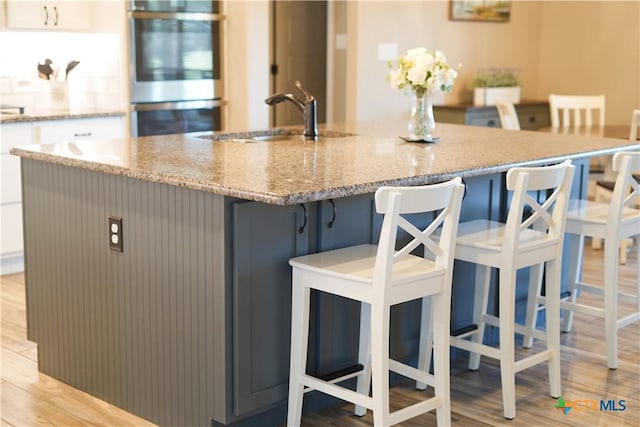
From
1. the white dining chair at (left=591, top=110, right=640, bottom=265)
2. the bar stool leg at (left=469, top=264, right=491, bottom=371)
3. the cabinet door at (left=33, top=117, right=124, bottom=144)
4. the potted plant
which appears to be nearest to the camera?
the bar stool leg at (left=469, top=264, right=491, bottom=371)

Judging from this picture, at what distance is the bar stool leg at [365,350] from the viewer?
3.16 m

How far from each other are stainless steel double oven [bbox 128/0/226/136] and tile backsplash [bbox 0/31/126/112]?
139 mm

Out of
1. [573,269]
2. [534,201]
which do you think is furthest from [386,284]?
[573,269]

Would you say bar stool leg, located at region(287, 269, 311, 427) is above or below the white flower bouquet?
below

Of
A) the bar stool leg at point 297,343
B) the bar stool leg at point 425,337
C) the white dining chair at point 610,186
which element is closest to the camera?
the bar stool leg at point 297,343

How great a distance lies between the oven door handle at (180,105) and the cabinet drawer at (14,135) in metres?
0.77

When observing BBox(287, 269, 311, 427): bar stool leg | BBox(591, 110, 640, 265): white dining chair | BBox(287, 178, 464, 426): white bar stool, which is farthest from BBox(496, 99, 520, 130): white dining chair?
BBox(287, 269, 311, 427): bar stool leg

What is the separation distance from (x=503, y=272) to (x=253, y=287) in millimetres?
910

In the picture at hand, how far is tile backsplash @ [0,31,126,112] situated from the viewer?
5.58m

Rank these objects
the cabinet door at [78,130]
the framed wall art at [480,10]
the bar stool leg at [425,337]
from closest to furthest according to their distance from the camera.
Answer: the bar stool leg at [425,337] → the cabinet door at [78,130] → the framed wall art at [480,10]

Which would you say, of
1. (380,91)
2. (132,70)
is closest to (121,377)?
(132,70)

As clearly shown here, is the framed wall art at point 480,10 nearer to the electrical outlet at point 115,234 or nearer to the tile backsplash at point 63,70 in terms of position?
the tile backsplash at point 63,70

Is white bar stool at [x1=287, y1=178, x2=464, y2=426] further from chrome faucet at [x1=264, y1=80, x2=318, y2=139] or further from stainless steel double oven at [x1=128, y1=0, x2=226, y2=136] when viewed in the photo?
stainless steel double oven at [x1=128, y1=0, x2=226, y2=136]

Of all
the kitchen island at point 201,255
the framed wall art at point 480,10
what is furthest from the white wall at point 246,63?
the kitchen island at point 201,255
